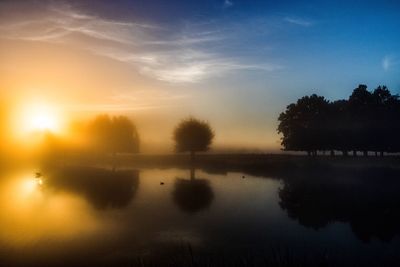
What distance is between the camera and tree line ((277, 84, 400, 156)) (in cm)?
9875

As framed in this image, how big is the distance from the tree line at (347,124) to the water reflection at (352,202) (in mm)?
16367

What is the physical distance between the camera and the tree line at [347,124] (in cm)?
9875

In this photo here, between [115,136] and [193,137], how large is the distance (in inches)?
2280

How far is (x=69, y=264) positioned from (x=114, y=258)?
3.12 meters

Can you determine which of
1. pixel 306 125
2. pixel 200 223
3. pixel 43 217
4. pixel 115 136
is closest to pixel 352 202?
pixel 200 223

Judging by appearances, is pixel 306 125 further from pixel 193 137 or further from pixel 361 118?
→ pixel 193 137

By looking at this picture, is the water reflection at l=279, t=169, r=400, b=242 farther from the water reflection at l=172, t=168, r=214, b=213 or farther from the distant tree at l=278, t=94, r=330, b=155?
the distant tree at l=278, t=94, r=330, b=155

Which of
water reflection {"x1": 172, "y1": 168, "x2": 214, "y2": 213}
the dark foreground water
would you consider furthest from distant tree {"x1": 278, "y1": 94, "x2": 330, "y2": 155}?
water reflection {"x1": 172, "y1": 168, "x2": 214, "y2": 213}

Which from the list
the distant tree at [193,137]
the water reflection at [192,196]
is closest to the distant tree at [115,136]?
the distant tree at [193,137]

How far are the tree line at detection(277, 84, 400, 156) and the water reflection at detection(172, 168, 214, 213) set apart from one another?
43.2m

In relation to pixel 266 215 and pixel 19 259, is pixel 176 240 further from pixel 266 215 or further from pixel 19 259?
pixel 266 215

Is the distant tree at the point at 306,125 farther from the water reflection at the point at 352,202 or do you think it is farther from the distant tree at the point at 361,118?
the water reflection at the point at 352,202

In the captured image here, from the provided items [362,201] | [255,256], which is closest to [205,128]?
[362,201]

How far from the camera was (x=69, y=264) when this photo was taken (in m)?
26.9
